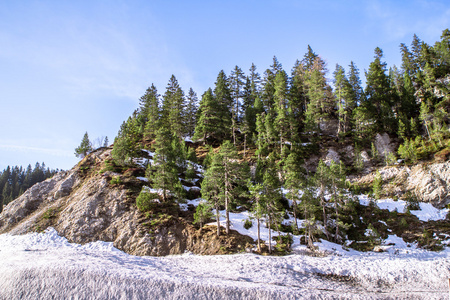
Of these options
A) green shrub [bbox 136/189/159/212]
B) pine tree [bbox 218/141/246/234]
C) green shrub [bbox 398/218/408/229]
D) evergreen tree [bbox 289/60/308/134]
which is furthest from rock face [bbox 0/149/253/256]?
evergreen tree [bbox 289/60/308/134]

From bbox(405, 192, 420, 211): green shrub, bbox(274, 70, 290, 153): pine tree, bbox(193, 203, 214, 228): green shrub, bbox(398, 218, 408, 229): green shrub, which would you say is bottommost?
bbox(398, 218, 408, 229): green shrub

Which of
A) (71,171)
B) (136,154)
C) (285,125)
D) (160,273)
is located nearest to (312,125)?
(285,125)

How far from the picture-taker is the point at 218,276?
15.3m

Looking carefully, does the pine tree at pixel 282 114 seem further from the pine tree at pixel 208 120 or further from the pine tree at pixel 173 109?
the pine tree at pixel 173 109

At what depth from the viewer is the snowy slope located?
1304cm

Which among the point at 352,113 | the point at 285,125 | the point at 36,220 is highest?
the point at 352,113

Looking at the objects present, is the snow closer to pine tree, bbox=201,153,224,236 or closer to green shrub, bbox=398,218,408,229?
green shrub, bbox=398,218,408,229

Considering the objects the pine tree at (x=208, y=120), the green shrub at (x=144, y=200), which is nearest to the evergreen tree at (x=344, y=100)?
the pine tree at (x=208, y=120)

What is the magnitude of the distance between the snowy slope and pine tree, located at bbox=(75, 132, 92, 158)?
88.3 ft

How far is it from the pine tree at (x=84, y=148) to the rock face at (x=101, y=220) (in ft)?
40.1

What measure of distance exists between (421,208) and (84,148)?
55.5m

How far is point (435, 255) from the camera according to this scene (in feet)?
65.1

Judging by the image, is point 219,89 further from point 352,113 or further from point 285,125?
point 352,113

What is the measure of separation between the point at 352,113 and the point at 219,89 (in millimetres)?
29215
